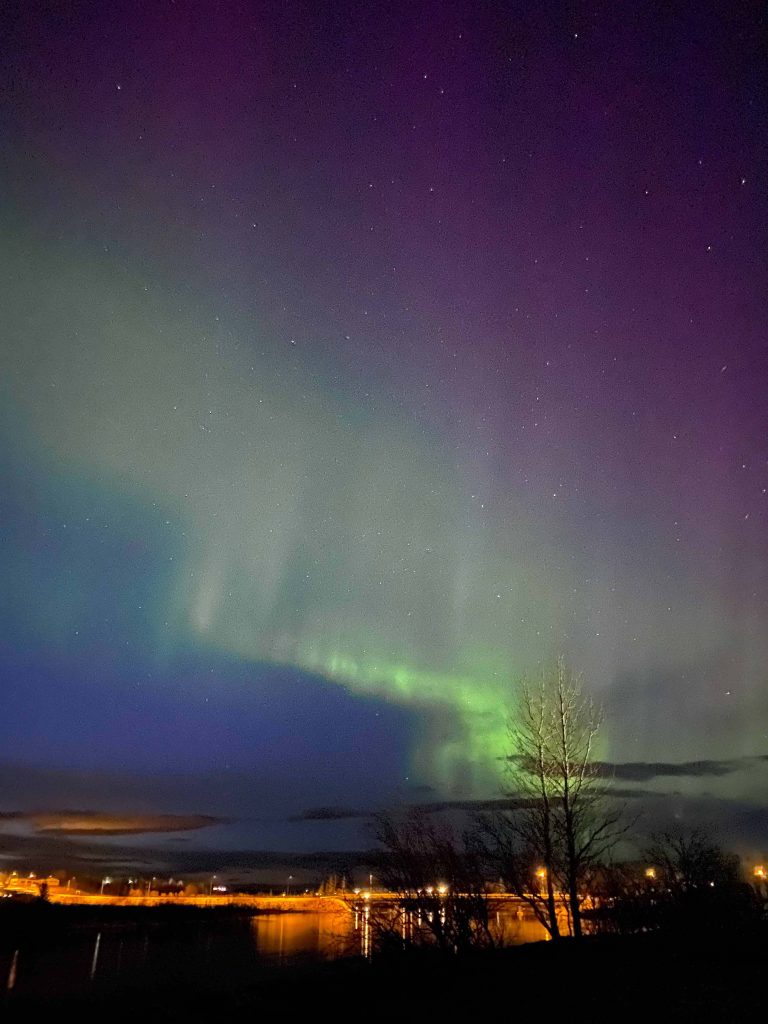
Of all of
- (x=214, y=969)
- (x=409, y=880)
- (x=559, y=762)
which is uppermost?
(x=559, y=762)

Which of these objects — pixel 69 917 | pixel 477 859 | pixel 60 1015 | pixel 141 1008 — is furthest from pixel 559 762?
pixel 69 917

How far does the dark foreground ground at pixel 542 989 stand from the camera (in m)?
15.4

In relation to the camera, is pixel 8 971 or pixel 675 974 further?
pixel 8 971

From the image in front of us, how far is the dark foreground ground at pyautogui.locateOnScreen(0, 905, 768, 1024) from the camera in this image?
1541 cm

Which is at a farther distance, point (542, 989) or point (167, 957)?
point (167, 957)

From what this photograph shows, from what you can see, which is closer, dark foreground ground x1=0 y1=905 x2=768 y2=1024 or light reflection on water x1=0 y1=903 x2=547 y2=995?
dark foreground ground x1=0 y1=905 x2=768 y2=1024

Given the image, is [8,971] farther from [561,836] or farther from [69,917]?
[69,917]

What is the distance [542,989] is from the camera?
60.6 feet

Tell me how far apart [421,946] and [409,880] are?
8.36 ft

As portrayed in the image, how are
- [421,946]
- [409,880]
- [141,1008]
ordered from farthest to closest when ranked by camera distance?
[141,1008] → [409,880] → [421,946]

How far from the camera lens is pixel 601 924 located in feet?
146

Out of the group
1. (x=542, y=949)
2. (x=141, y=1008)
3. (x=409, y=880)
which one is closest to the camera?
(x=542, y=949)

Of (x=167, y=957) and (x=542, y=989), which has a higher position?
(x=542, y=989)

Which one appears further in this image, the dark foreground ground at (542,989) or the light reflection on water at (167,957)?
the light reflection on water at (167,957)
